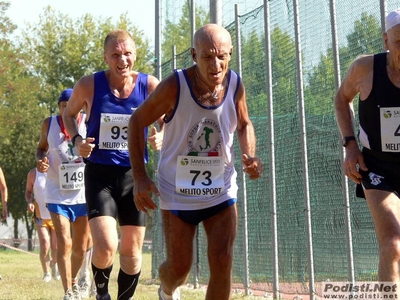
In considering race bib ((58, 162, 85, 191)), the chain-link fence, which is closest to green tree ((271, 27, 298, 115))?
the chain-link fence

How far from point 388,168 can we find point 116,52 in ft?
9.36

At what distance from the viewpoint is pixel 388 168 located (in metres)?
6.07

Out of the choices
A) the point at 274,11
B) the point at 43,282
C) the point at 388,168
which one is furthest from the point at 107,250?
the point at 43,282

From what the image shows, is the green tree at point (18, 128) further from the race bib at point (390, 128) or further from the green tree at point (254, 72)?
the race bib at point (390, 128)

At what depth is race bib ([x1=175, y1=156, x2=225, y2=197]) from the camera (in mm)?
6350

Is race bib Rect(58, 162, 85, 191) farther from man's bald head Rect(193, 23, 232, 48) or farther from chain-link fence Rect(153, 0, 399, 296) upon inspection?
man's bald head Rect(193, 23, 232, 48)

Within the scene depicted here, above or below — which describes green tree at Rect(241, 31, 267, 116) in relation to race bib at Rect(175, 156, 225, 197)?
above

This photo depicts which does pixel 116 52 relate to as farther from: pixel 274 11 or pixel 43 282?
pixel 43 282

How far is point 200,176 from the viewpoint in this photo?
20.9 ft

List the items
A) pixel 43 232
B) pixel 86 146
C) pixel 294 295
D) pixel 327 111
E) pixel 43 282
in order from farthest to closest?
pixel 43 232 < pixel 43 282 < pixel 294 295 < pixel 327 111 < pixel 86 146

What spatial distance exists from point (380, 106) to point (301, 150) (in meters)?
3.58

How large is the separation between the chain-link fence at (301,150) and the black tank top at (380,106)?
1.93 m

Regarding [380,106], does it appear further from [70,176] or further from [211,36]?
[70,176]

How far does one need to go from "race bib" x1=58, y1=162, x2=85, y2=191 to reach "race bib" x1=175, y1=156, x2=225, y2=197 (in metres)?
4.21
